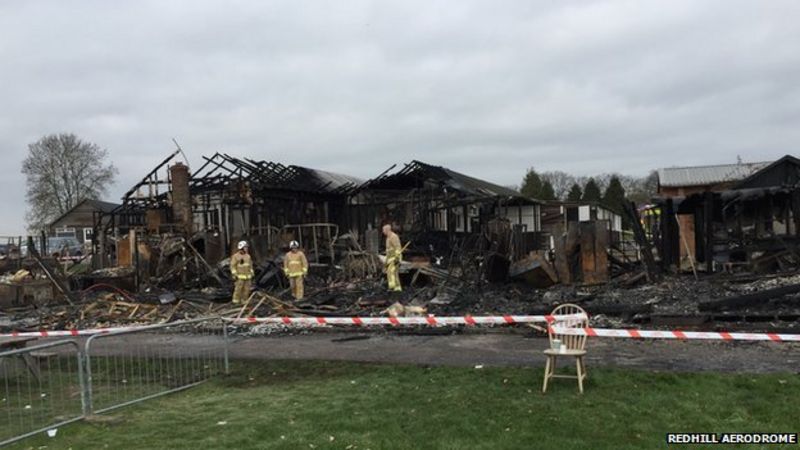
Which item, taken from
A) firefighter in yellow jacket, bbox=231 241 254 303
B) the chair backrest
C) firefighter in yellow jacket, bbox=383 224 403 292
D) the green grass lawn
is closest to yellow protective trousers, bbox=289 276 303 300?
firefighter in yellow jacket, bbox=231 241 254 303

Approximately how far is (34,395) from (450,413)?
209 inches

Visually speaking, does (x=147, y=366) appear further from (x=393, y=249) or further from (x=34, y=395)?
(x=393, y=249)

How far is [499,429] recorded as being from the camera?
573 cm

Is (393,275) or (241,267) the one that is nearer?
(241,267)

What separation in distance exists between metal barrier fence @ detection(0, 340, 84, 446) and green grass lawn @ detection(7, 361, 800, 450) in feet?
1.22

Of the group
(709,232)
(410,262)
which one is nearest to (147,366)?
(410,262)

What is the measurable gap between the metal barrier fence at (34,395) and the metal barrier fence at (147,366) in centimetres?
24

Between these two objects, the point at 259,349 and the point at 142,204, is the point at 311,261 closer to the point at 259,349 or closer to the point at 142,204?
the point at 142,204

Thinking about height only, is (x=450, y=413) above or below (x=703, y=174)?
below

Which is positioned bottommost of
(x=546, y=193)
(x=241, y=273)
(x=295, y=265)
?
(x=241, y=273)

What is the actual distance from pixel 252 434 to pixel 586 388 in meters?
3.55

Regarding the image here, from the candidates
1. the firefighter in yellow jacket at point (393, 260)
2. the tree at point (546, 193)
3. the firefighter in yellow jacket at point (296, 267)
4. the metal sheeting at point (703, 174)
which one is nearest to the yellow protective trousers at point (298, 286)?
the firefighter in yellow jacket at point (296, 267)

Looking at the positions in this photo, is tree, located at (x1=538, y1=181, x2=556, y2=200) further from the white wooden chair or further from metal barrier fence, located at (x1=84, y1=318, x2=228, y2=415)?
the white wooden chair

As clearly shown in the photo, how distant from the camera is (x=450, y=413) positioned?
20.7ft
